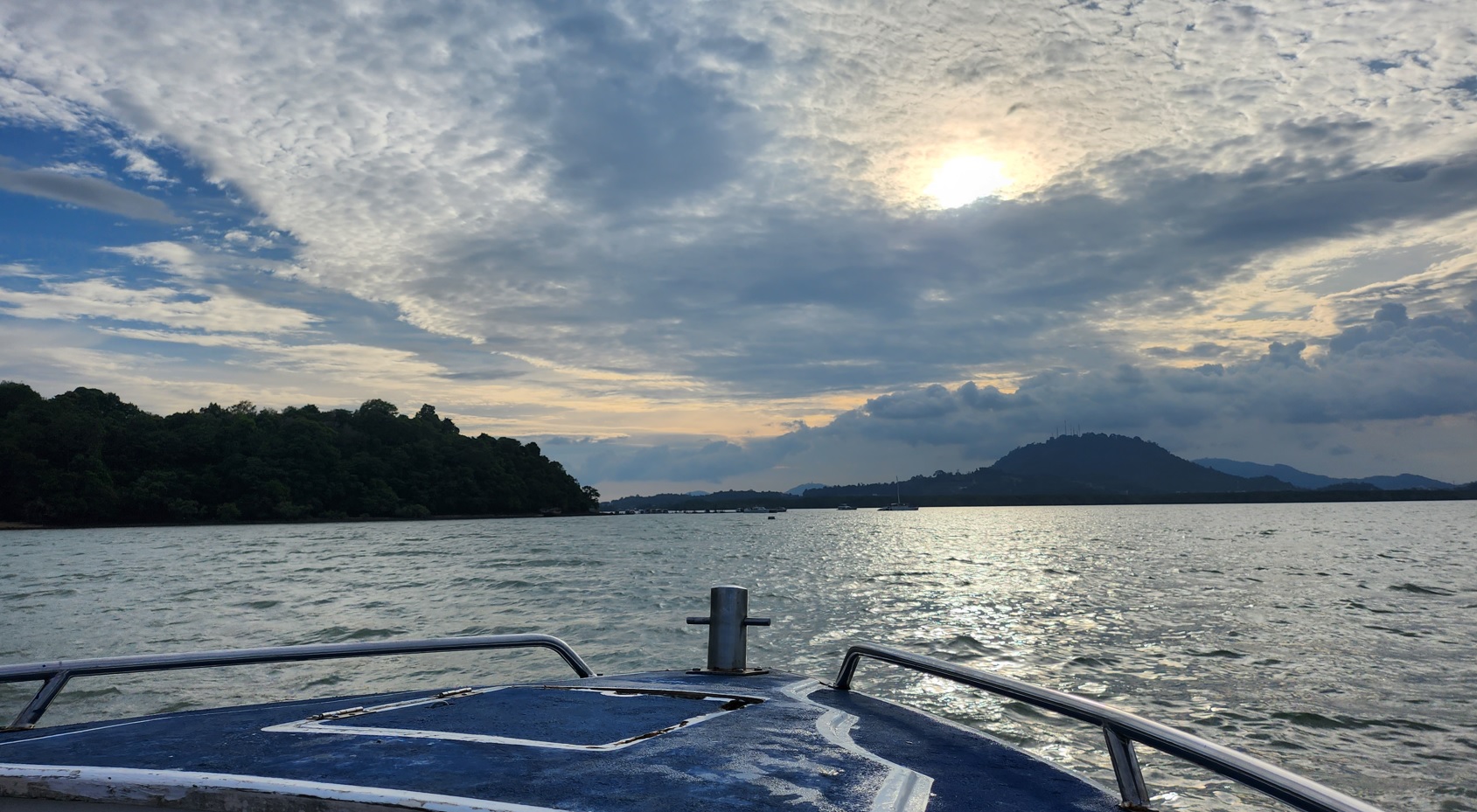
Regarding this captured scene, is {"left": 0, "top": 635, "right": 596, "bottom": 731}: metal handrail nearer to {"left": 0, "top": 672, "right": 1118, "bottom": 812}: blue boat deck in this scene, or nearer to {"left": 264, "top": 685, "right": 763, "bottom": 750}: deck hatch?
{"left": 0, "top": 672, "right": 1118, "bottom": 812}: blue boat deck

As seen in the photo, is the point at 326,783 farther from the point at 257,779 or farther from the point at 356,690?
the point at 356,690

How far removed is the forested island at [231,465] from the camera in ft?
354

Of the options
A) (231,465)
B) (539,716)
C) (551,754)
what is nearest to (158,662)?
(539,716)

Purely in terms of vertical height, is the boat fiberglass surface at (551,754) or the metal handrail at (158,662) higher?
the metal handrail at (158,662)

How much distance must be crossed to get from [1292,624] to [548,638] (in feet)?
84.2

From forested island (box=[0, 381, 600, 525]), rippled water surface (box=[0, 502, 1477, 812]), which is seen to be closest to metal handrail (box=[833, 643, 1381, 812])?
rippled water surface (box=[0, 502, 1477, 812])

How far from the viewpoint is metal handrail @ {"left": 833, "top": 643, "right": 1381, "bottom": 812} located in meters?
2.50

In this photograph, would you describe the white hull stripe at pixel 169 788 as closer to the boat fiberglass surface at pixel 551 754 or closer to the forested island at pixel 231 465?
the boat fiberglass surface at pixel 551 754

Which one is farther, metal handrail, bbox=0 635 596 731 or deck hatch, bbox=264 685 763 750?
deck hatch, bbox=264 685 763 750

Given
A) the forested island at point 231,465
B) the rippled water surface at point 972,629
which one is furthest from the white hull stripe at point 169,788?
the forested island at point 231,465

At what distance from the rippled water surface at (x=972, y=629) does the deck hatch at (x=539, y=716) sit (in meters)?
6.79

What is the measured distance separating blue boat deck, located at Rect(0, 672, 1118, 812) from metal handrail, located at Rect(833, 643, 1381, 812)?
1.47 feet

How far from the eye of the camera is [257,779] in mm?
3102

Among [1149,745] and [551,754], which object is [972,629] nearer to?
[551,754]
